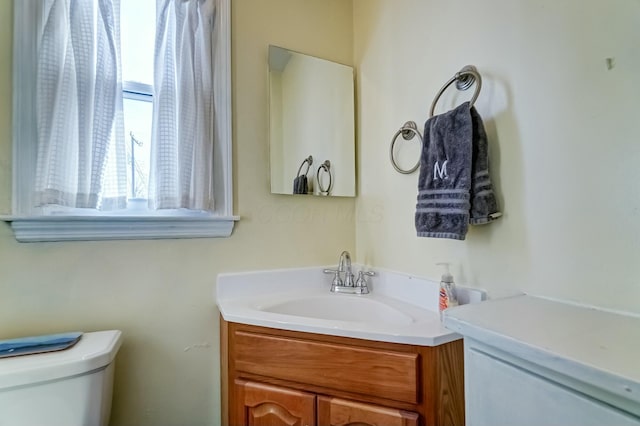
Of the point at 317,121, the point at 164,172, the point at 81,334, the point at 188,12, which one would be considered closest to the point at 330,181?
the point at 317,121

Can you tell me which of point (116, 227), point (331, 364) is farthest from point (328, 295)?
point (116, 227)

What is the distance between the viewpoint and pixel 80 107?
994 millimetres

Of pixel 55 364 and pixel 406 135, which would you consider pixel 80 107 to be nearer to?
pixel 55 364

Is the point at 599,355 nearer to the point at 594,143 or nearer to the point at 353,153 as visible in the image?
the point at 594,143

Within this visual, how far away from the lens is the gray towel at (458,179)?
867 millimetres

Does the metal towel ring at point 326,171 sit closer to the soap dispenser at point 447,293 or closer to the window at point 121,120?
the window at point 121,120

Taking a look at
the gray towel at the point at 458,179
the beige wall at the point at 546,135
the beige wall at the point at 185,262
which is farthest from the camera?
the beige wall at the point at 185,262

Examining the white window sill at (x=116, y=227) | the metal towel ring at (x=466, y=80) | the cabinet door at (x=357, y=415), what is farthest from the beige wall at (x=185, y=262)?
the metal towel ring at (x=466, y=80)

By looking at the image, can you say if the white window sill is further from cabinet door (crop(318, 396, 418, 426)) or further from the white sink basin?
cabinet door (crop(318, 396, 418, 426))

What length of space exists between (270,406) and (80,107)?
1167 millimetres

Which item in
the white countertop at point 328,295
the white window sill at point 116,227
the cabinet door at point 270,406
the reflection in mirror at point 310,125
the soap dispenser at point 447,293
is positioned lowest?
the cabinet door at point 270,406

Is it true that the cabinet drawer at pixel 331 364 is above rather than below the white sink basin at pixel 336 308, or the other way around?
below

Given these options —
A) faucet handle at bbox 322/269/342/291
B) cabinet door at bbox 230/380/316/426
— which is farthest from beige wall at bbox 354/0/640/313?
cabinet door at bbox 230/380/316/426

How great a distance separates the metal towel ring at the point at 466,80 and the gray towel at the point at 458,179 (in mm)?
65
